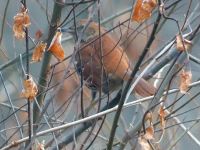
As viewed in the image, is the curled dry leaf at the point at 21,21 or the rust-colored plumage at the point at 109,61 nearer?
the curled dry leaf at the point at 21,21

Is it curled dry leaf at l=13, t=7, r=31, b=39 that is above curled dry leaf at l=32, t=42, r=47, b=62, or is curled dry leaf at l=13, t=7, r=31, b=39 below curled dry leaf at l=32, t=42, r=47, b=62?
above

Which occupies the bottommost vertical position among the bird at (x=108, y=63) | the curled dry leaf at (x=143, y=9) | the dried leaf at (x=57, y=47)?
the bird at (x=108, y=63)

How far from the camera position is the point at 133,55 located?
4551 mm

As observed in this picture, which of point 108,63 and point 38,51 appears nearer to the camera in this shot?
point 38,51

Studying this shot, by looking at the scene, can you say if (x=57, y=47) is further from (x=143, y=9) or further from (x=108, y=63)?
(x=108, y=63)

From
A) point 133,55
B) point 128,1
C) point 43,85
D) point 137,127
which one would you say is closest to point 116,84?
point 133,55

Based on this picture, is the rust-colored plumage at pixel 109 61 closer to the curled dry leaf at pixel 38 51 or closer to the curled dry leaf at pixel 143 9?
the curled dry leaf at pixel 38 51

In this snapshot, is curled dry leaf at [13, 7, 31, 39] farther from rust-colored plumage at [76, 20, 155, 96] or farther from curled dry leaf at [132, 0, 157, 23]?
rust-colored plumage at [76, 20, 155, 96]

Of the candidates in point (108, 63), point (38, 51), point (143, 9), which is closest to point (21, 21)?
point (38, 51)

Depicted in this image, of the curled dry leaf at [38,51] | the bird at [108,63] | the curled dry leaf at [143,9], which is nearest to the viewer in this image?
the curled dry leaf at [143,9]

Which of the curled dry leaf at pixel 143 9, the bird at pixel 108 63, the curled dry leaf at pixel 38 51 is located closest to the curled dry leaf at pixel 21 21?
the curled dry leaf at pixel 38 51

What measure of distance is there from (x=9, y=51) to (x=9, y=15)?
0.35 meters

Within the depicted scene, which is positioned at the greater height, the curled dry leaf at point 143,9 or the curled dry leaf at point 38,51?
the curled dry leaf at point 143,9

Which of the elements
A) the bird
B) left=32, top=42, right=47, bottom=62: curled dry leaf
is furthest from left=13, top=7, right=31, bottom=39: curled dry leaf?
the bird
